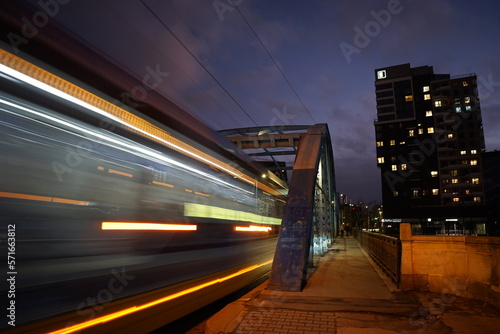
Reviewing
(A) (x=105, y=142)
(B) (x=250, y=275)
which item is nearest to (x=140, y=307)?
(A) (x=105, y=142)

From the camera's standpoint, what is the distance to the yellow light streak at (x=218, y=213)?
606cm

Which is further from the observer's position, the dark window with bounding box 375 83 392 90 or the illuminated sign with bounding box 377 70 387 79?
the illuminated sign with bounding box 377 70 387 79

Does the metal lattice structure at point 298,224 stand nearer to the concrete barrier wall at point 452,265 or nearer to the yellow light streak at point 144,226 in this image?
the concrete barrier wall at point 452,265

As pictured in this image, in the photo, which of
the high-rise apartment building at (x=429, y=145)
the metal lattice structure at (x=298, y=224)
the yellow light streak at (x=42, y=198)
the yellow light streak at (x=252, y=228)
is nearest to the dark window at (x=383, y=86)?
the high-rise apartment building at (x=429, y=145)

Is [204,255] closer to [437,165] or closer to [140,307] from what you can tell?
[140,307]

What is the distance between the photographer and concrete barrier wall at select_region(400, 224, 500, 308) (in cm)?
619

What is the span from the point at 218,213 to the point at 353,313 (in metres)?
3.29

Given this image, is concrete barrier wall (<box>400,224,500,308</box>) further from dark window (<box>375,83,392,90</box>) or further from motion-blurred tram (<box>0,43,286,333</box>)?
dark window (<box>375,83,392,90</box>)

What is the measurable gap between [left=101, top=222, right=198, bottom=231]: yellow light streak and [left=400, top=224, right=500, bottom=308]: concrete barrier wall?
207 inches

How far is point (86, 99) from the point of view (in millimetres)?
4195

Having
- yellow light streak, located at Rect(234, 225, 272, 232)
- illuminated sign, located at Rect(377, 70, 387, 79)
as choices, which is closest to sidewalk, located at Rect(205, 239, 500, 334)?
yellow light streak, located at Rect(234, 225, 272, 232)

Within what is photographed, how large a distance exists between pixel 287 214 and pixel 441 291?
160 inches

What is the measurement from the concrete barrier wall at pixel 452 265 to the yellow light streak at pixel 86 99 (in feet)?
17.8

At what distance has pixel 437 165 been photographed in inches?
3009
